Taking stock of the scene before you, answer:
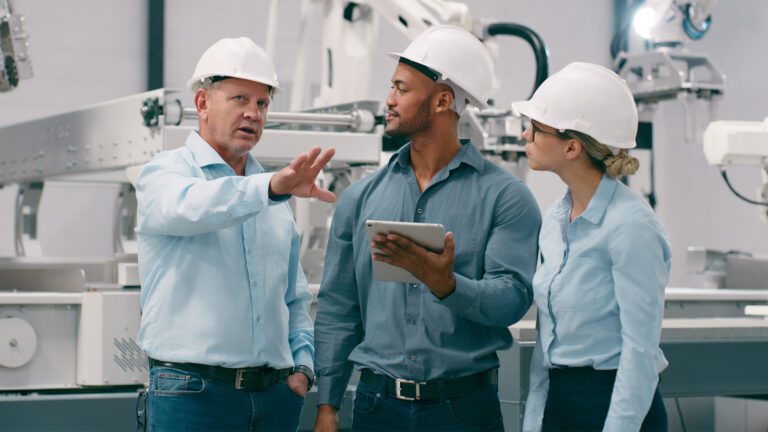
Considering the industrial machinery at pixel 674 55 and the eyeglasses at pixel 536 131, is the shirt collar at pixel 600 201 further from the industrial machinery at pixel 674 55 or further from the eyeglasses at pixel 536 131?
the industrial machinery at pixel 674 55

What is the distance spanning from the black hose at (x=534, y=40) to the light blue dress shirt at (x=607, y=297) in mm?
2316

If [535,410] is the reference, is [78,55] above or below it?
above

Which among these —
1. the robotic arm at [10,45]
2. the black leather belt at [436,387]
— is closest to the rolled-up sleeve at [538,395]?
the black leather belt at [436,387]

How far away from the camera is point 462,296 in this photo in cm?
224

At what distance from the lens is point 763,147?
14.3 ft

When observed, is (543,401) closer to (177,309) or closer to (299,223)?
(177,309)

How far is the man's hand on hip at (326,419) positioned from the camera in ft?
7.97

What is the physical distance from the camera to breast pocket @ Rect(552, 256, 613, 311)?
7.46 ft

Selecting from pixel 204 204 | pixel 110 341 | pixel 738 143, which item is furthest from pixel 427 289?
pixel 738 143

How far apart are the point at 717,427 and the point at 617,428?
356cm

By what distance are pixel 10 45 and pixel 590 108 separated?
258cm

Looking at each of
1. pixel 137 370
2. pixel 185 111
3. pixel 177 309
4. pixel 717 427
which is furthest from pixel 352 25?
pixel 177 309

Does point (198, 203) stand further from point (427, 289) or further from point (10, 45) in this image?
point (10, 45)

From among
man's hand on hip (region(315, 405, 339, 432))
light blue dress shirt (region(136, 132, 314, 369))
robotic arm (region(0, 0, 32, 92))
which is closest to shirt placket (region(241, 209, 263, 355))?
light blue dress shirt (region(136, 132, 314, 369))
